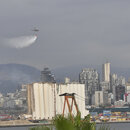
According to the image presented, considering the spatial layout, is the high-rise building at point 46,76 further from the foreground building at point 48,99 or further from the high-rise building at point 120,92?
the foreground building at point 48,99

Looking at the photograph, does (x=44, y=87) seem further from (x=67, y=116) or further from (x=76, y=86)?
(x=67, y=116)

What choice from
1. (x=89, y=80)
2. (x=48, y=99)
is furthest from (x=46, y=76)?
(x=48, y=99)

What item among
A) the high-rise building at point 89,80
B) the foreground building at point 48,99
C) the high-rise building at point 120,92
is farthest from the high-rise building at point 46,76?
the foreground building at point 48,99

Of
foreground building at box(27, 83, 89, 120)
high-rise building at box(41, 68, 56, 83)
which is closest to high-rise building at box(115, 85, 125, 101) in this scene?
high-rise building at box(41, 68, 56, 83)

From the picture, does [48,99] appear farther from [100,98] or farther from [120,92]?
[120,92]

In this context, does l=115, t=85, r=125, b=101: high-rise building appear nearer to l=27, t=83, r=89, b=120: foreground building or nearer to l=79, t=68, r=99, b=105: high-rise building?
l=79, t=68, r=99, b=105: high-rise building

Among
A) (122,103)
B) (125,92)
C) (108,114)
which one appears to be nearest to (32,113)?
(108,114)

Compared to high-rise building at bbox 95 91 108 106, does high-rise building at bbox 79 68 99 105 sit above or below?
above

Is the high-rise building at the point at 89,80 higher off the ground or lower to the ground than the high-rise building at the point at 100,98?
higher

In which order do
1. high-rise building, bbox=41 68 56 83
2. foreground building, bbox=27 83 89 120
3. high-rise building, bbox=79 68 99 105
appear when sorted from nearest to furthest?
foreground building, bbox=27 83 89 120 < high-rise building, bbox=41 68 56 83 < high-rise building, bbox=79 68 99 105
